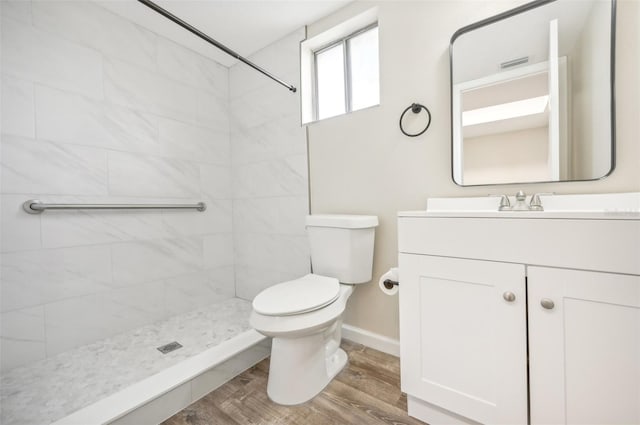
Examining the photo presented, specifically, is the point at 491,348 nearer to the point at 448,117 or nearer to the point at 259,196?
the point at 448,117

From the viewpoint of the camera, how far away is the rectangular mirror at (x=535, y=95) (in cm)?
104

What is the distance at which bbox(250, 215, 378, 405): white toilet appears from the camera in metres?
1.13

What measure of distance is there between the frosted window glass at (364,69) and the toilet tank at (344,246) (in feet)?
2.76

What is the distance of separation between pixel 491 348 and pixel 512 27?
1324mm

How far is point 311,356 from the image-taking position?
1.24 metres

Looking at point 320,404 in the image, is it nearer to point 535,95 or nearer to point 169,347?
point 169,347

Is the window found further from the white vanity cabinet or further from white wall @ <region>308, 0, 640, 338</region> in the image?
the white vanity cabinet

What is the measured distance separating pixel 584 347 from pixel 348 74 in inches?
73.1

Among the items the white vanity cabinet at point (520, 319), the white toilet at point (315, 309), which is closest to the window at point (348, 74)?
the white toilet at point (315, 309)

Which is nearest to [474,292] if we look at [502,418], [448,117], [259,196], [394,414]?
[502,418]

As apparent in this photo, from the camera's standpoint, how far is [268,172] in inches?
82.0

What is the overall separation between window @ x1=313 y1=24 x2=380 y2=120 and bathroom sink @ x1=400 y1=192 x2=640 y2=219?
2.76 ft

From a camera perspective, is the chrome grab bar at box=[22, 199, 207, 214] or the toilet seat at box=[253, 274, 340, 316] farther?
the chrome grab bar at box=[22, 199, 207, 214]

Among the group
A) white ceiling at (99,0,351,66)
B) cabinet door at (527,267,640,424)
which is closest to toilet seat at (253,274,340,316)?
cabinet door at (527,267,640,424)
